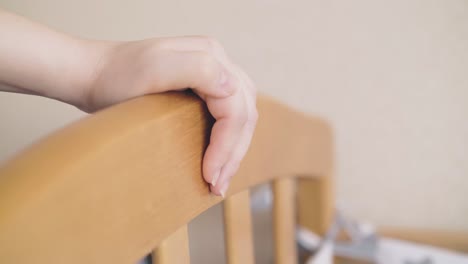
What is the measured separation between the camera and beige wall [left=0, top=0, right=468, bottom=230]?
0.68 m

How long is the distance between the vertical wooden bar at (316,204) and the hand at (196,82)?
0.41 meters

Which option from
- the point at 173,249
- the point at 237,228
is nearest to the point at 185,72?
the point at 173,249

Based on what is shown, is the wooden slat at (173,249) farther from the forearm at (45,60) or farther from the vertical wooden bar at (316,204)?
the vertical wooden bar at (316,204)

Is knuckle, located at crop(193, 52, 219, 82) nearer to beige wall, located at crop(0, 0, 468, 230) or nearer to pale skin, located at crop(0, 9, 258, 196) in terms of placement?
pale skin, located at crop(0, 9, 258, 196)

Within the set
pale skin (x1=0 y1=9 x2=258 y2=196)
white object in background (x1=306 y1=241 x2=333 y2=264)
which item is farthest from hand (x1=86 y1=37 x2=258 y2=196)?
white object in background (x1=306 y1=241 x2=333 y2=264)

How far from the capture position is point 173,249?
0.32 m

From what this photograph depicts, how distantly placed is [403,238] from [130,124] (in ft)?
2.17

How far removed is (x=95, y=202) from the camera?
21 cm

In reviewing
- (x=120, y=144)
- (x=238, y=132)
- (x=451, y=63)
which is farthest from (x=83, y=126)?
(x=451, y=63)

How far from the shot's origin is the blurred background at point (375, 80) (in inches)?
26.9

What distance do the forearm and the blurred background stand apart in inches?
10.3

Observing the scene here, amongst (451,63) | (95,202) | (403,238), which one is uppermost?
(95,202)

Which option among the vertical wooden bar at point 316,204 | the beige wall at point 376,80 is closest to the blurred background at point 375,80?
the beige wall at point 376,80

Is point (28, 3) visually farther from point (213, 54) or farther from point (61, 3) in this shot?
point (213, 54)
